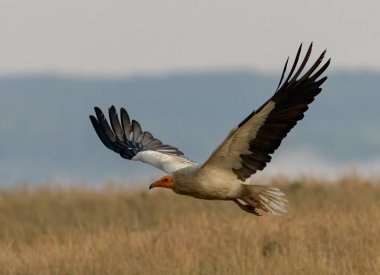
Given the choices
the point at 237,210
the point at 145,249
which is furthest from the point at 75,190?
the point at 145,249

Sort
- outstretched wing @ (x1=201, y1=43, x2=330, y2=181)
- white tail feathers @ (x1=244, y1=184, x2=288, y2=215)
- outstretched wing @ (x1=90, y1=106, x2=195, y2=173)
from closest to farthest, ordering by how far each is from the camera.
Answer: outstretched wing @ (x1=201, y1=43, x2=330, y2=181) < white tail feathers @ (x1=244, y1=184, x2=288, y2=215) < outstretched wing @ (x1=90, y1=106, x2=195, y2=173)

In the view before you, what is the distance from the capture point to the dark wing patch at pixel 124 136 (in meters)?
13.0

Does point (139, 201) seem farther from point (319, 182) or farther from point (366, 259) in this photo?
point (366, 259)

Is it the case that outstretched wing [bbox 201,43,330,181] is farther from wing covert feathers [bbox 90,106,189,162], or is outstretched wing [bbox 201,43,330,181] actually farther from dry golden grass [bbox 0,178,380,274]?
wing covert feathers [bbox 90,106,189,162]

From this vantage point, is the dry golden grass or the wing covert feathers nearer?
the dry golden grass

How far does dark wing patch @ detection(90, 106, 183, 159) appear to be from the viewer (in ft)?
42.6

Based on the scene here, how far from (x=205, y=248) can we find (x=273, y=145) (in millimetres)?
2589

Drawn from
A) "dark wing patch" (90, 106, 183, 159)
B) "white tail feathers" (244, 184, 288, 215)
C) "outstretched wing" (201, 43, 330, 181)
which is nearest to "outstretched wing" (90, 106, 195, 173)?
"dark wing patch" (90, 106, 183, 159)

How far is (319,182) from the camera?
19609 mm

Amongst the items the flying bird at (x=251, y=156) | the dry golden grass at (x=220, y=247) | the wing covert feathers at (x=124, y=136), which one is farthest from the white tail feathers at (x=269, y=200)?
the wing covert feathers at (x=124, y=136)

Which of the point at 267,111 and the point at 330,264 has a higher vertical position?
the point at 267,111

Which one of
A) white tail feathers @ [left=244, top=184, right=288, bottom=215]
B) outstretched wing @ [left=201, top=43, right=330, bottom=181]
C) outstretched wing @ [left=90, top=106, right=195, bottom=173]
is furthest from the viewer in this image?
outstretched wing @ [left=90, top=106, right=195, bottom=173]

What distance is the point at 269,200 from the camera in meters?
10.5

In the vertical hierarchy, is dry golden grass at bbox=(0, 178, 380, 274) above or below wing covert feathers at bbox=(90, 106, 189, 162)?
below
